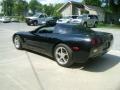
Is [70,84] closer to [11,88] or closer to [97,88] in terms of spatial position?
[97,88]

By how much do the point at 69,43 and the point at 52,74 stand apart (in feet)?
3.63

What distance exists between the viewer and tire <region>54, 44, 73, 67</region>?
623 centimetres

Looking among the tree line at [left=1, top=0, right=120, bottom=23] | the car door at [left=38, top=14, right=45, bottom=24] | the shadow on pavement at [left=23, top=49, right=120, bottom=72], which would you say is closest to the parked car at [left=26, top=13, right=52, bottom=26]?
the car door at [left=38, top=14, right=45, bottom=24]

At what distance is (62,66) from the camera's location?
255 inches

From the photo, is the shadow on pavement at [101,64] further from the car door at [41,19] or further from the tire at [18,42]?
the car door at [41,19]

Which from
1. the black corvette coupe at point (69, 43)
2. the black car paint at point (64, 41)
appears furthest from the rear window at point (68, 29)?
the black car paint at point (64, 41)

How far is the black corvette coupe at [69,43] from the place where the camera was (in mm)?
5997

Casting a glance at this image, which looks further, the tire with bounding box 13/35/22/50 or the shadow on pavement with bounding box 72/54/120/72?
the tire with bounding box 13/35/22/50

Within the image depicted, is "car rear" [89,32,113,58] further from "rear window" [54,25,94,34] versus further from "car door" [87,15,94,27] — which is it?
"car door" [87,15,94,27]

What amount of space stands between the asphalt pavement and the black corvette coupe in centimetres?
35

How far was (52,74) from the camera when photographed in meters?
5.69

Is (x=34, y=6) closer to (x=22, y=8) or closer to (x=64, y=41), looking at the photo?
(x=22, y=8)

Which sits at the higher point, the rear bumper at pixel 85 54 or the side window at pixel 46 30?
the side window at pixel 46 30

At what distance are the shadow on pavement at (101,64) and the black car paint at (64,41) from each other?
0.40 meters
